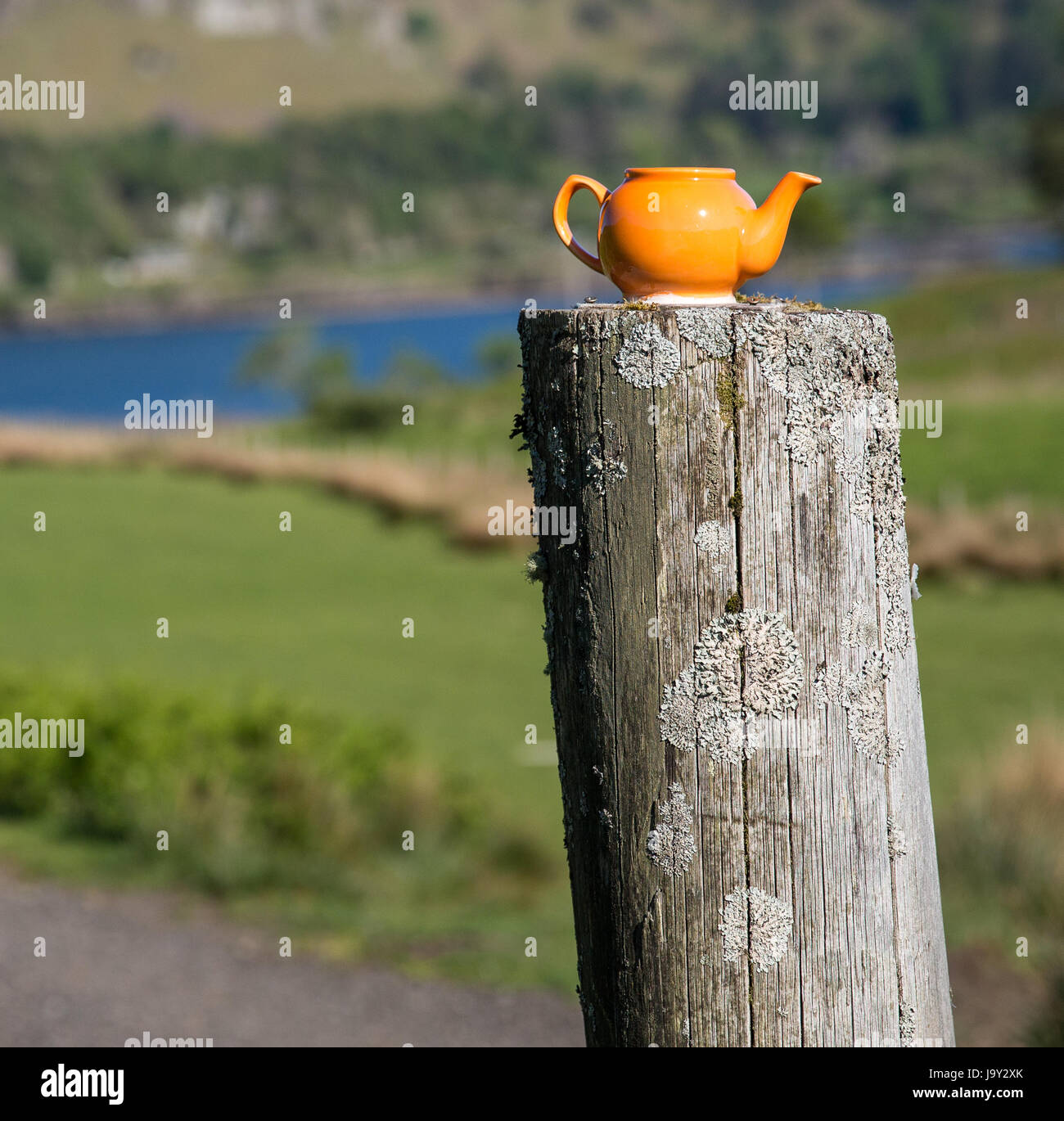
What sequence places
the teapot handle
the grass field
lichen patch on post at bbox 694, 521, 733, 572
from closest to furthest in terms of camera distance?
lichen patch on post at bbox 694, 521, 733, 572 < the teapot handle < the grass field

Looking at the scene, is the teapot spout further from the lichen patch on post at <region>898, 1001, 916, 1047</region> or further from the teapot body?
the lichen patch on post at <region>898, 1001, 916, 1047</region>

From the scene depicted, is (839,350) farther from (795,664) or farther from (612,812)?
(612,812)

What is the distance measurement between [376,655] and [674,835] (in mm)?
11168

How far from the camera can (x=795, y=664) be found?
1.87 m

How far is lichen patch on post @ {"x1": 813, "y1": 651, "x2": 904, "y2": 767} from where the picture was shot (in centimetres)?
188

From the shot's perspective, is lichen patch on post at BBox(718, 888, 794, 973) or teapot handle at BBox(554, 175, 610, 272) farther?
teapot handle at BBox(554, 175, 610, 272)

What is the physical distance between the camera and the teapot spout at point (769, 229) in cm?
226

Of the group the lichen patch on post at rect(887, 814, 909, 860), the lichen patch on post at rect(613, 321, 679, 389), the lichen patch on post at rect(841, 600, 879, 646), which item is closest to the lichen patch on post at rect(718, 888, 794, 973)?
the lichen patch on post at rect(887, 814, 909, 860)

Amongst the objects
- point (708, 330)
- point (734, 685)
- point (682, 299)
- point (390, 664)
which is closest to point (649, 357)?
point (708, 330)

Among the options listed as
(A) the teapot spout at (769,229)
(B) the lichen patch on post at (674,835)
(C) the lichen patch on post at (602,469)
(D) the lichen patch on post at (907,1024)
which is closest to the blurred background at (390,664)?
(D) the lichen patch on post at (907,1024)

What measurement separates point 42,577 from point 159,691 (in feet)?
25.8

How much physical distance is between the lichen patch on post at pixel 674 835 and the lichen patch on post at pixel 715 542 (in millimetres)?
341

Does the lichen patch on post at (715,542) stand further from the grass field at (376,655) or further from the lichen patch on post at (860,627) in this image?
the grass field at (376,655)

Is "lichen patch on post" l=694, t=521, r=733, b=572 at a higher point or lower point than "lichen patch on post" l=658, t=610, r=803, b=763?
higher
